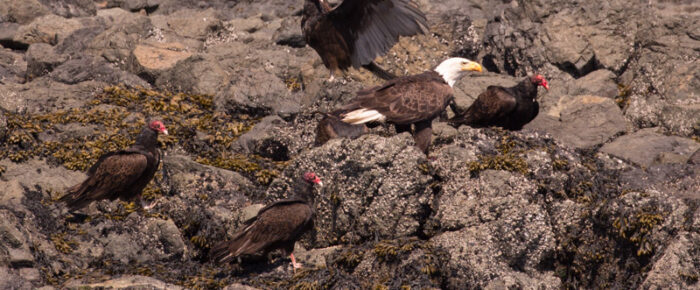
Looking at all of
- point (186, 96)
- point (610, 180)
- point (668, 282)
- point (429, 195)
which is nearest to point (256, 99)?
point (186, 96)

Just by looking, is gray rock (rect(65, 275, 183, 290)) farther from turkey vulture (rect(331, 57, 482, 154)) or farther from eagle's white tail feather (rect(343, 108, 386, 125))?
turkey vulture (rect(331, 57, 482, 154))

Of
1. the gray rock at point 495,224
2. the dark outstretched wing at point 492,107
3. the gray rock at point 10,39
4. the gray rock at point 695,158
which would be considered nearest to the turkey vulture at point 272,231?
the gray rock at point 495,224

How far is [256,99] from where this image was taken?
15.7 metres

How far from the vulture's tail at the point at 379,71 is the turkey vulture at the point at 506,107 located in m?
1.99

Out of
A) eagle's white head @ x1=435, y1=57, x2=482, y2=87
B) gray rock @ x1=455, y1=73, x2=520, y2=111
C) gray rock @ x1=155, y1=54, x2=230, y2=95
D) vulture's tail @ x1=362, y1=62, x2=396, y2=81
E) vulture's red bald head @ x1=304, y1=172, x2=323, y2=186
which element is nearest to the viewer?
vulture's red bald head @ x1=304, y1=172, x2=323, y2=186

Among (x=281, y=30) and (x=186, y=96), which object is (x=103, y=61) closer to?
(x=186, y=96)

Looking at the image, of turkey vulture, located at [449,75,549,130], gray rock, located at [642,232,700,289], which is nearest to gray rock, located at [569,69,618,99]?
turkey vulture, located at [449,75,549,130]

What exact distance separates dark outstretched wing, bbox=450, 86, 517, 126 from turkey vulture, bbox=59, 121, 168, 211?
4783 millimetres

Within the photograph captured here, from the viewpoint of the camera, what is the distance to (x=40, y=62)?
55.6ft

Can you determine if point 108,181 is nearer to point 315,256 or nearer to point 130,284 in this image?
point 130,284

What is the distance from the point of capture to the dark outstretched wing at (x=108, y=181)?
12250 mm

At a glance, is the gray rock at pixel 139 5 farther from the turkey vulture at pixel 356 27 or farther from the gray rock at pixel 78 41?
the turkey vulture at pixel 356 27

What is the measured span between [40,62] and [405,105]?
7345 millimetres

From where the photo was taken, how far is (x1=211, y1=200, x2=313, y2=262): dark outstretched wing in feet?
36.4
